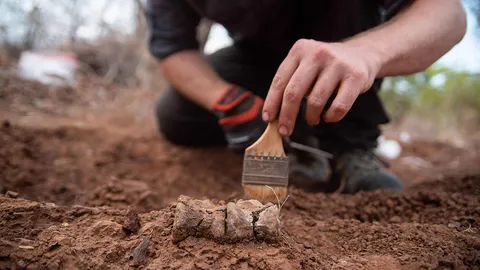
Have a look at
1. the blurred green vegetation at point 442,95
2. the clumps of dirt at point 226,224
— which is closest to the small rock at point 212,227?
the clumps of dirt at point 226,224

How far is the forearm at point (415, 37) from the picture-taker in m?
1.21

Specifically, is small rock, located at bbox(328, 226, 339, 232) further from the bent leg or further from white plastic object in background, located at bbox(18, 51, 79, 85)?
white plastic object in background, located at bbox(18, 51, 79, 85)

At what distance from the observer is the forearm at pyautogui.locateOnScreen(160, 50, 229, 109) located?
1.77 meters

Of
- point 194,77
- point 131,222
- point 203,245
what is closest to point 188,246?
point 203,245

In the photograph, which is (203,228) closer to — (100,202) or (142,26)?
(100,202)

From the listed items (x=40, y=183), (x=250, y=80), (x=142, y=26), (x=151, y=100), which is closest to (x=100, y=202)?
(x=40, y=183)

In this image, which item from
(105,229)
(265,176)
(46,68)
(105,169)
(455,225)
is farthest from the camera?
(46,68)

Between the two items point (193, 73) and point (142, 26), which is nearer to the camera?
point (193, 73)

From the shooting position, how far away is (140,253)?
2.59 feet

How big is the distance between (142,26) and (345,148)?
323cm

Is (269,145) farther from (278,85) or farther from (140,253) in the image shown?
(140,253)

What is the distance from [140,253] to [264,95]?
1427mm

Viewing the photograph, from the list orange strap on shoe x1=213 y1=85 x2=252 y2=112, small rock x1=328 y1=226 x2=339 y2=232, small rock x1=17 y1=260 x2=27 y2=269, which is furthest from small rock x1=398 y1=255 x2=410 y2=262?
orange strap on shoe x1=213 y1=85 x2=252 y2=112

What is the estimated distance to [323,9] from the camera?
1.75m
